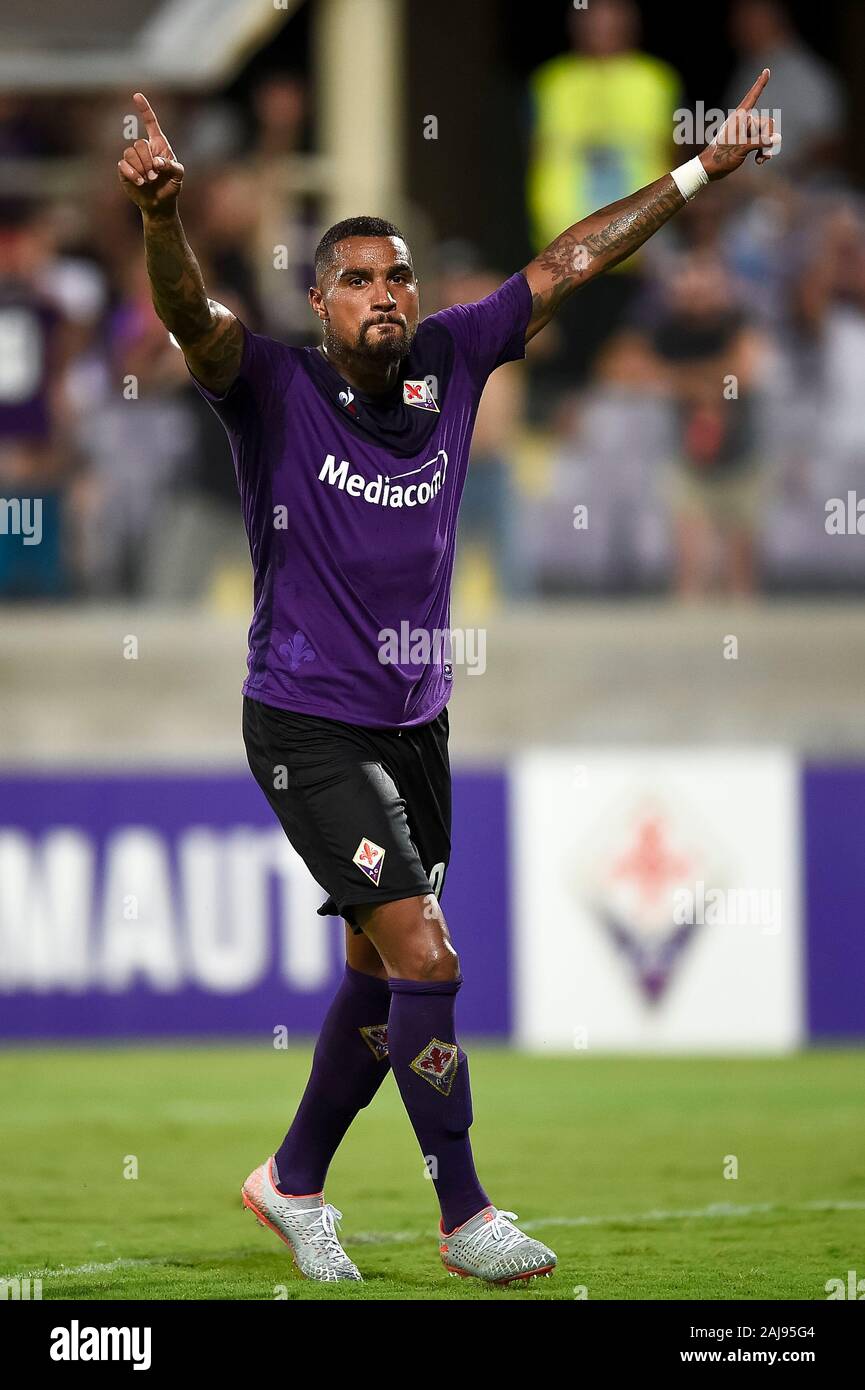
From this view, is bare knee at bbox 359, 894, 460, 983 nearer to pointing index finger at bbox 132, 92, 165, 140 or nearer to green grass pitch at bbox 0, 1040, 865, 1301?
green grass pitch at bbox 0, 1040, 865, 1301

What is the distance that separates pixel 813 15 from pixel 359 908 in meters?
12.0

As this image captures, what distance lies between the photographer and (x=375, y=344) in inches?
196

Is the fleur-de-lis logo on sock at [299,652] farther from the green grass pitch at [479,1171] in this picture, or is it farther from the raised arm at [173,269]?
the green grass pitch at [479,1171]

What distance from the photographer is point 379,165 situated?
12344mm

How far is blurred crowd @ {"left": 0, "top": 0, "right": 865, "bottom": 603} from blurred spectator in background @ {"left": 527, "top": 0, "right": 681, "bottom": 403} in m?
0.02

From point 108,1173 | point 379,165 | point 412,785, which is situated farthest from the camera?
point 379,165

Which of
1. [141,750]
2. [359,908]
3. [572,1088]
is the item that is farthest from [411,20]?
[359,908]

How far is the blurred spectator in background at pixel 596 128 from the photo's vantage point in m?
12.0

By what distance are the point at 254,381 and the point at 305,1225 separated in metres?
2.07

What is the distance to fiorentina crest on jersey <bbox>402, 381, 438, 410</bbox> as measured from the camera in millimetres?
5172

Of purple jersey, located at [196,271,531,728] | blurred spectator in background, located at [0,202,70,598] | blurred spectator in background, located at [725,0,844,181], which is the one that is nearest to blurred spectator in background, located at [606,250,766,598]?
blurred spectator in background, located at [725,0,844,181]

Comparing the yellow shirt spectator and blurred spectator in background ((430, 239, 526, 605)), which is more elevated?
the yellow shirt spectator

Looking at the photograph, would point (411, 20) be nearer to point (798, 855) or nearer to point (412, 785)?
point (798, 855)

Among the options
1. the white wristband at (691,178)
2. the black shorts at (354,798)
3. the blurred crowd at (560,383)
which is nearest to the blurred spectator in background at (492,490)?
the blurred crowd at (560,383)
